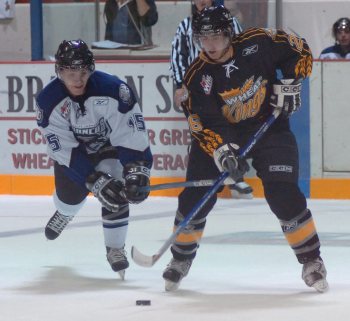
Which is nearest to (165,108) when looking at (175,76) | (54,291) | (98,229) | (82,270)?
(175,76)

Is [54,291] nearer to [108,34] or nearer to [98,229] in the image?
[98,229]

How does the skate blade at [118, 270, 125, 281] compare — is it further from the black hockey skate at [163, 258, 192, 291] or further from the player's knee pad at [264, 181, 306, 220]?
the player's knee pad at [264, 181, 306, 220]

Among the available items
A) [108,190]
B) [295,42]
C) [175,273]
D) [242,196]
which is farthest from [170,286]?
[242,196]

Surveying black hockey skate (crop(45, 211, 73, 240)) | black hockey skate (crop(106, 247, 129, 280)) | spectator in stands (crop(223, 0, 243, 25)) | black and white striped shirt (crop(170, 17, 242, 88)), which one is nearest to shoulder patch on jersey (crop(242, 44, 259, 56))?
black hockey skate (crop(106, 247, 129, 280))

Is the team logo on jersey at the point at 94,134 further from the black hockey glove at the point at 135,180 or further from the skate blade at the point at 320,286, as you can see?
the skate blade at the point at 320,286

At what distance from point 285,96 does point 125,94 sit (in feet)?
2.10

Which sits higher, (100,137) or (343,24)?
(343,24)

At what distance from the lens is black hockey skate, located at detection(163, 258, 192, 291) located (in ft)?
14.1

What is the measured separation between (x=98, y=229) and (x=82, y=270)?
4.06 feet

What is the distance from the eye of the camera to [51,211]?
681 cm

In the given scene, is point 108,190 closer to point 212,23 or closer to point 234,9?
point 212,23

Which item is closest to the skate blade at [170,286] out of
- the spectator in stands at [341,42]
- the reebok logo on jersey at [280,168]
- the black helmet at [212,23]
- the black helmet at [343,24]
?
the reebok logo on jersey at [280,168]

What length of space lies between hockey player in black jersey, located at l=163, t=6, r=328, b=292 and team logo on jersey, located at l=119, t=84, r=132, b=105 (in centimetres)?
27

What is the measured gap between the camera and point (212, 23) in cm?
414
